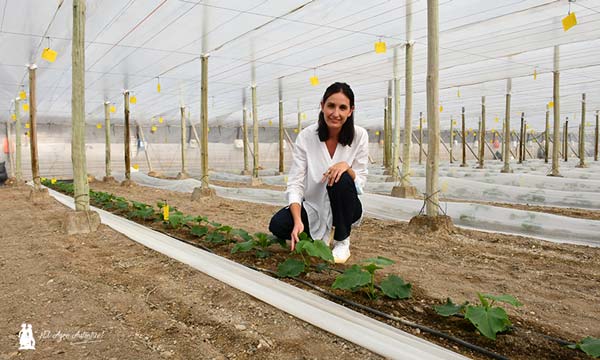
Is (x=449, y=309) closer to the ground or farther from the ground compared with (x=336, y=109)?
closer to the ground

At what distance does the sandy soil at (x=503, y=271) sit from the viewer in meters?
1.63

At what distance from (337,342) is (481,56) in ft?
20.9

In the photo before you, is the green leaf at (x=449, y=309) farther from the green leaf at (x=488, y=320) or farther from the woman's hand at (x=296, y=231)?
the woman's hand at (x=296, y=231)

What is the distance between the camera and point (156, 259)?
2568mm

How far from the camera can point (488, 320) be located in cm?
136

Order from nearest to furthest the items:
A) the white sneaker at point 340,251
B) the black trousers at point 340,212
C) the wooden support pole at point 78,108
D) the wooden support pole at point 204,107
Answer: the black trousers at point 340,212
the white sneaker at point 340,251
the wooden support pole at point 78,108
the wooden support pole at point 204,107

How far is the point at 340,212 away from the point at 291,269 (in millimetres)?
446

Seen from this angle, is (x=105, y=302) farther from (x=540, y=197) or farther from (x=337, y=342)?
(x=540, y=197)

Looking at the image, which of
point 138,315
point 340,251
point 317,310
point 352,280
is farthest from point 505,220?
point 138,315

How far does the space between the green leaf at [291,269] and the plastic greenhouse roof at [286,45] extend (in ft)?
10.6

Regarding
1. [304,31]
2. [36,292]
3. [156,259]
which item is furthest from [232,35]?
[36,292]

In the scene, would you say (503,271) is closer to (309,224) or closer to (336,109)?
(309,224)

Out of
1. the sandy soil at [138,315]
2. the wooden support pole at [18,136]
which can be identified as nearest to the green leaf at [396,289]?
the sandy soil at [138,315]

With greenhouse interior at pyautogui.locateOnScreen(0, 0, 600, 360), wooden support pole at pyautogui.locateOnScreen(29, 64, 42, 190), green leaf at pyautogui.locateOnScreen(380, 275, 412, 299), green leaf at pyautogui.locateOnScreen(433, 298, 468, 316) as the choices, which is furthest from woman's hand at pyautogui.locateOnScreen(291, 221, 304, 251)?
wooden support pole at pyautogui.locateOnScreen(29, 64, 42, 190)
